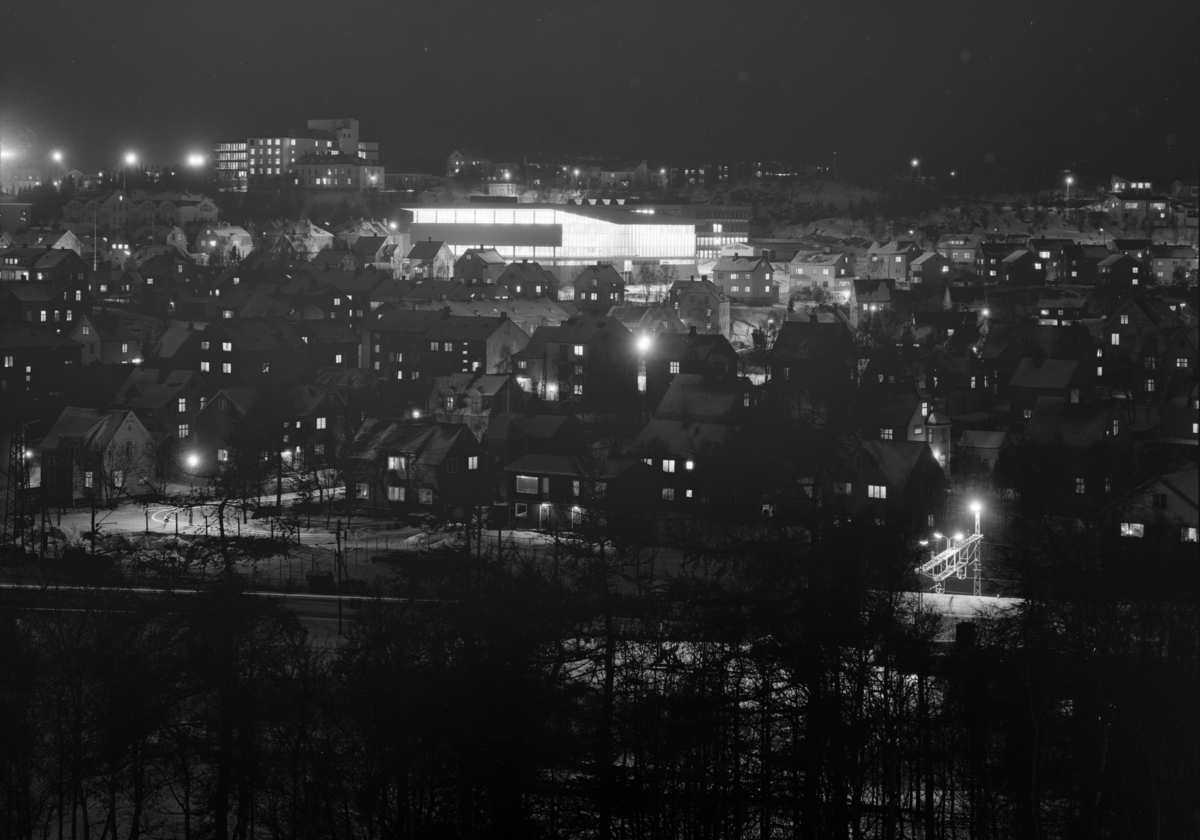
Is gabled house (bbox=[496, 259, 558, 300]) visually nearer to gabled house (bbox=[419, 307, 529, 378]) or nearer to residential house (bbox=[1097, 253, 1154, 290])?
gabled house (bbox=[419, 307, 529, 378])

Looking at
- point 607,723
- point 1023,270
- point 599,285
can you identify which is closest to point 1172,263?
point 1023,270

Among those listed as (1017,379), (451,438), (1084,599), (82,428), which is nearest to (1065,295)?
(1017,379)

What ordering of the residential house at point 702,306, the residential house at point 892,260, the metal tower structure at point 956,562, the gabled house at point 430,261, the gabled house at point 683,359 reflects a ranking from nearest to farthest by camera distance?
the metal tower structure at point 956,562 < the gabled house at point 683,359 < the residential house at point 702,306 < the gabled house at point 430,261 < the residential house at point 892,260

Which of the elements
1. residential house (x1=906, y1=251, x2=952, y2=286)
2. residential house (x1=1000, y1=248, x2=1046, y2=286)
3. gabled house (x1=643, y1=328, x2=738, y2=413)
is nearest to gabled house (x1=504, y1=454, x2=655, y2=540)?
gabled house (x1=643, y1=328, x2=738, y2=413)

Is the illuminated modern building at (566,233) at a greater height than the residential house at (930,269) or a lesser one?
greater

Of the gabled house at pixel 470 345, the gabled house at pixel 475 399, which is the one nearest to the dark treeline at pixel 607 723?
the gabled house at pixel 475 399

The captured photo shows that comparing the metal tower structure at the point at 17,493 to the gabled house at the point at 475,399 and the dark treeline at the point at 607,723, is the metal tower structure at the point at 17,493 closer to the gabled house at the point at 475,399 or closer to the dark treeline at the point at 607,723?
the dark treeline at the point at 607,723

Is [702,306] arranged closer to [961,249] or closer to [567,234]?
[567,234]
